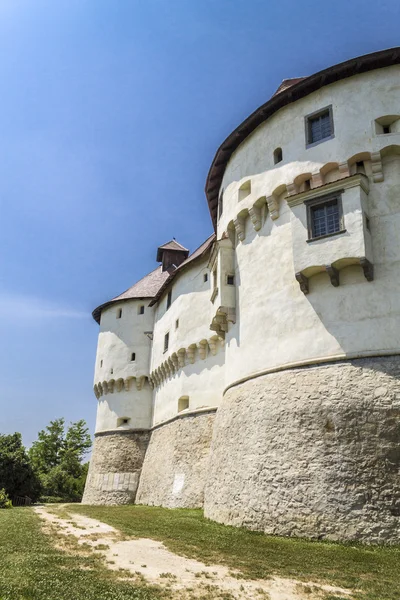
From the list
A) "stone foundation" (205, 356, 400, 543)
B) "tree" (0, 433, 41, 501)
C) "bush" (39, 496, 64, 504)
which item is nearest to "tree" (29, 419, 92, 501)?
"bush" (39, 496, 64, 504)

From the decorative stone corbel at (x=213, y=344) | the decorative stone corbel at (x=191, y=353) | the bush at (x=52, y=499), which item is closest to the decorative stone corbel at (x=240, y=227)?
the decorative stone corbel at (x=213, y=344)

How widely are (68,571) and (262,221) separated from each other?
44.1ft

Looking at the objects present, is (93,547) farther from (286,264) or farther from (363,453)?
(286,264)

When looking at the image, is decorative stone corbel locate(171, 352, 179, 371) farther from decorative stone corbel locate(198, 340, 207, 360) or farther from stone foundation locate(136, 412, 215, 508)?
stone foundation locate(136, 412, 215, 508)

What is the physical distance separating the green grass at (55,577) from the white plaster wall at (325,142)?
525 inches

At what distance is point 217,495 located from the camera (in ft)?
54.5

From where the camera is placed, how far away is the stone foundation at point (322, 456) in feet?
40.5

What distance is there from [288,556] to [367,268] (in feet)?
26.7

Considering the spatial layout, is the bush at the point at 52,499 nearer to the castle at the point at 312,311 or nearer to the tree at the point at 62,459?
the tree at the point at 62,459

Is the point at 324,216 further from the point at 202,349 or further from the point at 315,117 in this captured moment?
the point at 202,349

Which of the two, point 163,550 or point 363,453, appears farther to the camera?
point 363,453

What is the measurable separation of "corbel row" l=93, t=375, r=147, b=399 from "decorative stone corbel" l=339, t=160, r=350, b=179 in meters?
22.0

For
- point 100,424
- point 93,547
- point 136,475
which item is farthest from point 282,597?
point 100,424

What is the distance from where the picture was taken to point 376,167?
616 inches
